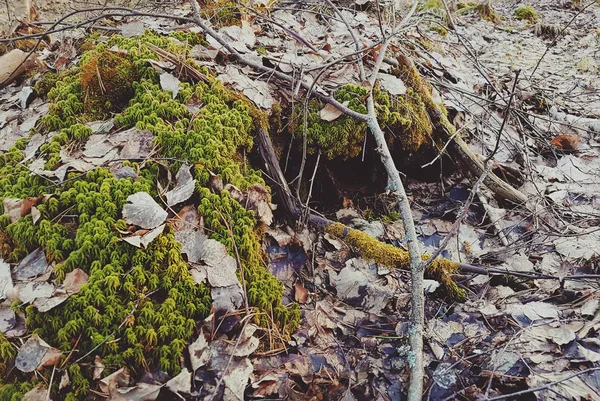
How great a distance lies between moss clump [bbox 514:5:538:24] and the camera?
25.7 feet

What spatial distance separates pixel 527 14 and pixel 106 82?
8.14m

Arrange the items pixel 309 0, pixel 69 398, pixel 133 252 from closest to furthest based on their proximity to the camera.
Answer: pixel 69 398, pixel 133 252, pixel 309 0

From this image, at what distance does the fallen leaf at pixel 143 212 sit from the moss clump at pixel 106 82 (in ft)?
2.76

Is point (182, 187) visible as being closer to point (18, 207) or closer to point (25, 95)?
point (18, 207)

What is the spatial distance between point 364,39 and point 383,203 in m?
1.62

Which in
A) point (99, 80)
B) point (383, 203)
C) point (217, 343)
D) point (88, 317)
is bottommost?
point (383, 203)

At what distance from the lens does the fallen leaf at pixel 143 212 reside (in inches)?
79.0

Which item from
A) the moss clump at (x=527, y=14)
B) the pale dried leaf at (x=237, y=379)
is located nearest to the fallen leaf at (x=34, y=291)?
the pale dried leaf at (x=237, y=379)

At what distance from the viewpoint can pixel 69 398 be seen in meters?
1.63

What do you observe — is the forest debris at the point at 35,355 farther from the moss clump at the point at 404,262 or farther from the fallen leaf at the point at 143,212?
the moss clump at the point at 404,262

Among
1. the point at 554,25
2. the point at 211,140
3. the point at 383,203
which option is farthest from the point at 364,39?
the point at 554,25

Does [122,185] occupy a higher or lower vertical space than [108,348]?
higher

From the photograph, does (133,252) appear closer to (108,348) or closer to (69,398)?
(108,348)

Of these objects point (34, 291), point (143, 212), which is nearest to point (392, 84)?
point (143, 212)
